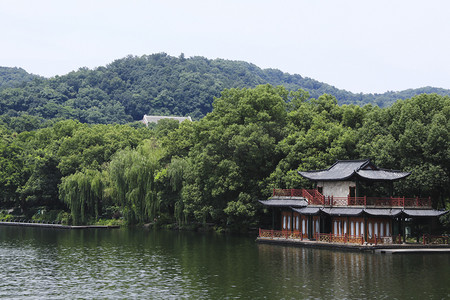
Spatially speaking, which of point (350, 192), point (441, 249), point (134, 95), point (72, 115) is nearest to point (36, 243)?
point (350, 192)

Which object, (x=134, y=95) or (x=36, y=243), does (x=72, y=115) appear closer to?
(x=134, y=95)

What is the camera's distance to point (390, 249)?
4300 centimetres

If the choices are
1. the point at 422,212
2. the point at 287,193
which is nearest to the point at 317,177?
the point at 287,193

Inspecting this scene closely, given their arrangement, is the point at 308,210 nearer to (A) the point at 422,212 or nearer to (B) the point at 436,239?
(A) the point at 422,212

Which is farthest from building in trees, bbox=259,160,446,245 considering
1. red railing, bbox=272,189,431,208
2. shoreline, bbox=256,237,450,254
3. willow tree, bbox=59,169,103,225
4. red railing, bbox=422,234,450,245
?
willow tree, bbox=59,169,103,225

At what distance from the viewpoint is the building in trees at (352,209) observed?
→ 45312mm

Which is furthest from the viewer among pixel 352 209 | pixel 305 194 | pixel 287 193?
pixel 287 193

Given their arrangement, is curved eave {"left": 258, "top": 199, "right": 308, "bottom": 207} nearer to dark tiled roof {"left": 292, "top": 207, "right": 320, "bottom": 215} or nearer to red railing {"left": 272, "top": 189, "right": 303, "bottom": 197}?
red railing {"left": 272, "top": 189, "right": 303, "bottom": 197}

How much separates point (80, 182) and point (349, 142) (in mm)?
36278

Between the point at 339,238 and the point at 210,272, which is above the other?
the point at 339,238

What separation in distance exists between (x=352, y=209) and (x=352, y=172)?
3066 millimetres

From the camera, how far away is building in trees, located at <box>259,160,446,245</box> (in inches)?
1784

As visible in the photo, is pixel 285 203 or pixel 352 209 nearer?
pixel 352 209

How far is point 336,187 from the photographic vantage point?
49.0 meters
